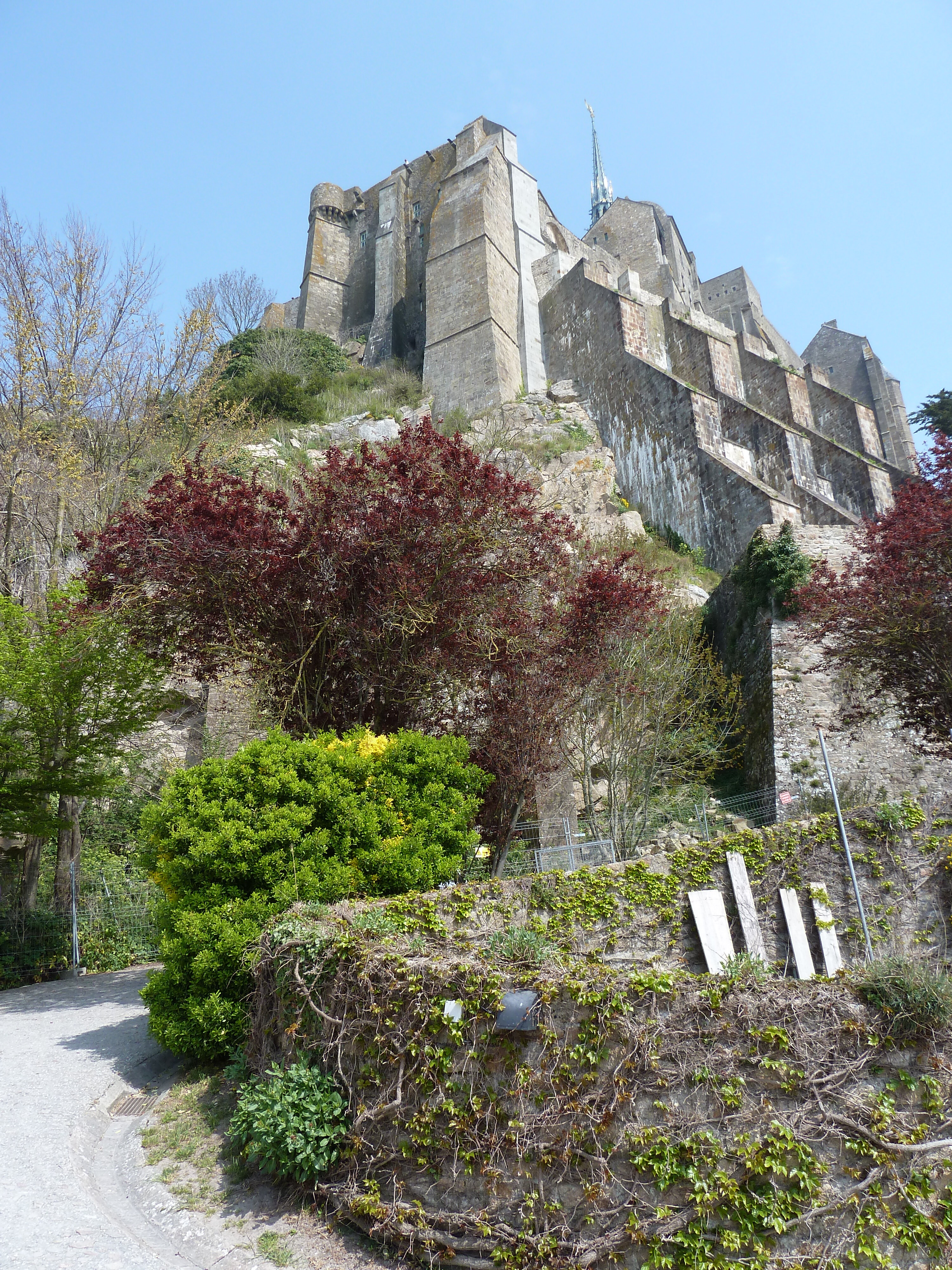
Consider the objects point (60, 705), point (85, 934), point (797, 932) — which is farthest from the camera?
point (85, 934)

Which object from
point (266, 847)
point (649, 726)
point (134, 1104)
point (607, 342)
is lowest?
point (134, 1104)

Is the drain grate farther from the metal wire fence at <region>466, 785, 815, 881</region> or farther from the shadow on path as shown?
the metal wire fence at <region>466, 785, 815, 881</region>

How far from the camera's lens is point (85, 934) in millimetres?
11109

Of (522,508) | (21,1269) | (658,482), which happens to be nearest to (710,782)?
(522,508)

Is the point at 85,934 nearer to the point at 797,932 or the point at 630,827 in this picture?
the point at 630,827

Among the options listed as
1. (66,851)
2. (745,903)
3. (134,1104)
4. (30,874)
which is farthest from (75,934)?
(745,903)

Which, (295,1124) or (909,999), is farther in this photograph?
(295,1124)

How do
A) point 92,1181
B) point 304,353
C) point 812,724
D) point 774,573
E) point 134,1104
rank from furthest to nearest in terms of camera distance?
point 304,353 → point 774,573 → point 812,724 → point 134,1104 → point 92,1181

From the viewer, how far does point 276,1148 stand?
421 cm

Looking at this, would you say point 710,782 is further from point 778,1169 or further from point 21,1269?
point 21,1269

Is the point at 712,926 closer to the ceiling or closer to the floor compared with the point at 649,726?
closer to the floor

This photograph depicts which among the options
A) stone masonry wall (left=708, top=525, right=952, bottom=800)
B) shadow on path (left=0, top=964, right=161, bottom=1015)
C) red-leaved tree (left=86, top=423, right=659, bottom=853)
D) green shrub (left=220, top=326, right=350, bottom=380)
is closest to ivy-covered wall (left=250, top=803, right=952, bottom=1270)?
red-leaved tree (left=86, top=423, right=659, bottom=853)

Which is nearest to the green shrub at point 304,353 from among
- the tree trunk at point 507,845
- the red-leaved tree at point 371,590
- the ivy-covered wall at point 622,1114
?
the red-leaved tree at point 371,590

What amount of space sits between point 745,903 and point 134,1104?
4.82 m
